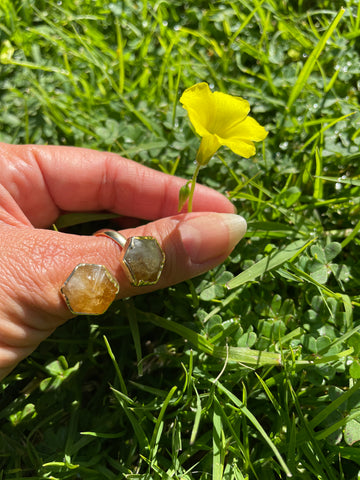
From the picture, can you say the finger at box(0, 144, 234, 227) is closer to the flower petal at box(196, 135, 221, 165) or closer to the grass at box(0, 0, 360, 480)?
the grass at box(0, 0, 360, 480)

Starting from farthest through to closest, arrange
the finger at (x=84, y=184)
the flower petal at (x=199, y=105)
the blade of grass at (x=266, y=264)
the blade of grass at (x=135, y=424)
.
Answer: the finger at (x=84, y=184), the blade of grass at (x=266, y=264), the blade of grass at (x=135, y=424), the flower petal at (x=199, y=105)

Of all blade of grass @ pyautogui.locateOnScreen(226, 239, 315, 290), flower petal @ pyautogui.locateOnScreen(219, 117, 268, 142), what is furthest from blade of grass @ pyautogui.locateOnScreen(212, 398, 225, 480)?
flower petal @ pyautogui.locateOnScreen(219, 117, 268, 142)

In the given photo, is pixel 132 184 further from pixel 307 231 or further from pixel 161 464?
pixel 161 464

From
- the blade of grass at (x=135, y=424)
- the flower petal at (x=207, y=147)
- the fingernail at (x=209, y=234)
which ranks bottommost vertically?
the blade of grass at (x=135, y=424)

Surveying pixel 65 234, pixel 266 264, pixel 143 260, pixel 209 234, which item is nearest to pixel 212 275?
pixel 266 264

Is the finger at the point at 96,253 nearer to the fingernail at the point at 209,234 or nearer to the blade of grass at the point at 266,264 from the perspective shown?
the fingernail at the point at 209,234

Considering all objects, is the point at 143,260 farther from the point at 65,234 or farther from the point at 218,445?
the point at 218,445

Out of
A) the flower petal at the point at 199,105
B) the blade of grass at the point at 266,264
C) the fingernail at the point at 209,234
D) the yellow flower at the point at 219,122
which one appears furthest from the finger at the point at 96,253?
the flower petal at the point at 199,105
